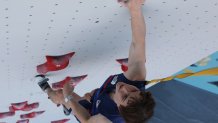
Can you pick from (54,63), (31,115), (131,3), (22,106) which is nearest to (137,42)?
(131,3)

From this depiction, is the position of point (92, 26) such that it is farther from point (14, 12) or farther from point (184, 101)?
point (184, 101)

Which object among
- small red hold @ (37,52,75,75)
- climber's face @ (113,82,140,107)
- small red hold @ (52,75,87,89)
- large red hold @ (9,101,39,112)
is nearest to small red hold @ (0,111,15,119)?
large red hold @ (9,101,39,112)

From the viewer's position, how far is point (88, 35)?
96cm

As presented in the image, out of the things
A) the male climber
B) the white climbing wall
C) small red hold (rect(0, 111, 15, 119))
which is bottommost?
small red hold (rect(0, 111, 15, 119))

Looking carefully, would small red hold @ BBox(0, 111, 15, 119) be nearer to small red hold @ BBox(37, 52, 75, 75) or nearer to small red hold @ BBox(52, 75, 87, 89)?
small red hold @ BBox(52, 75, 87, 89)

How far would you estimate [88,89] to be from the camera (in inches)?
59.2

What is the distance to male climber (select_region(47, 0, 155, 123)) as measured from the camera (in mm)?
889

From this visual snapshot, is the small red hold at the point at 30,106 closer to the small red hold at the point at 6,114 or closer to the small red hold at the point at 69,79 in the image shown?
the small red hold at the point at 6,114

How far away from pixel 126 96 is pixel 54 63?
267 mm

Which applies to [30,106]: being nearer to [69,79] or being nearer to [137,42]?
[69,79]

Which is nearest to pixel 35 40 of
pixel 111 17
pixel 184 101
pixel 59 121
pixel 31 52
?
Answer: pixel 31 52

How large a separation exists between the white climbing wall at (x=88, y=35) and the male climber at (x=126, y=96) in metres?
0.05

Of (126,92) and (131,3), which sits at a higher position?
(131,3)

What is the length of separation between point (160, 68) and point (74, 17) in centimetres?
70
